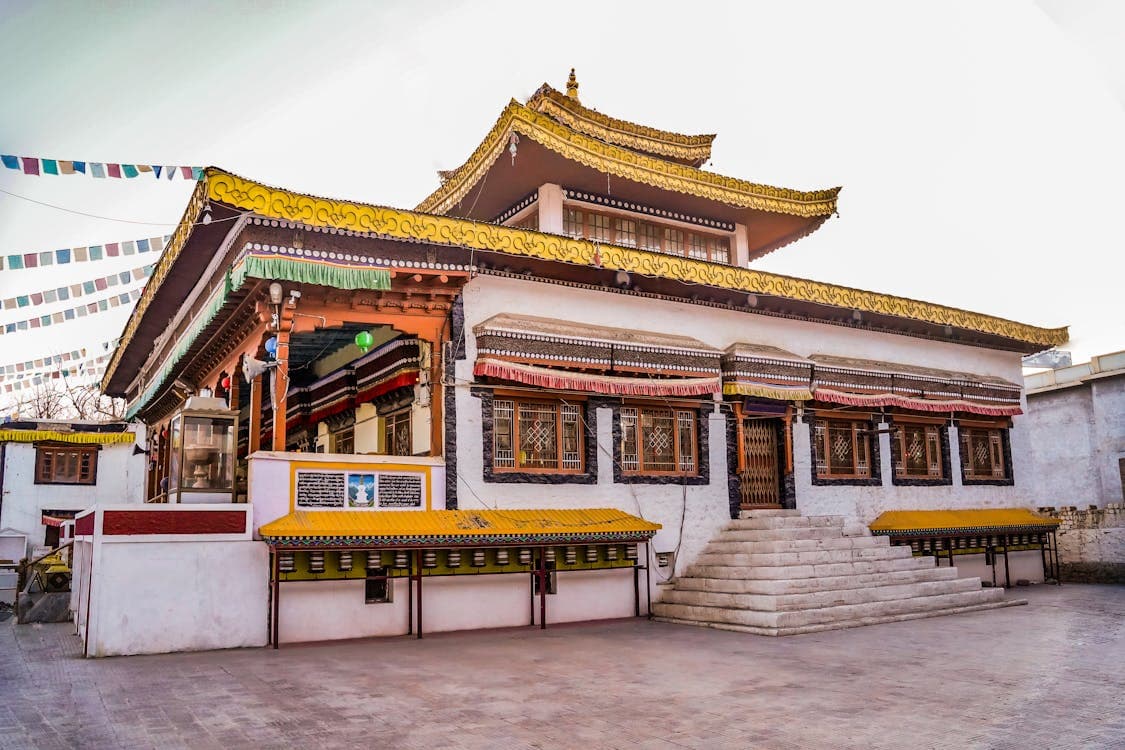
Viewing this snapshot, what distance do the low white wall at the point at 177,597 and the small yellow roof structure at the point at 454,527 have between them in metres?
0.69

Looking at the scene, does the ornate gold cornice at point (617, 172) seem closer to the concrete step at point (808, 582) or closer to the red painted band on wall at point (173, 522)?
the concrete step at point (808, 582)

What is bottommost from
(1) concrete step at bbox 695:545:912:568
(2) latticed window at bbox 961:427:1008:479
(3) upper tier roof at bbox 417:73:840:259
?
(1) concrete step at bbox 695:545:912:568

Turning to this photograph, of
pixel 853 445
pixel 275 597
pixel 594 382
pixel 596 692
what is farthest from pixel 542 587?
pixel 853 445

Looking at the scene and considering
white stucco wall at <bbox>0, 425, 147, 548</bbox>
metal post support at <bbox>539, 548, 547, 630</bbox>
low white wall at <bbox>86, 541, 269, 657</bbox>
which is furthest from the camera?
white stucco wall at <bbox>0, 425, 147, 548</bbox>

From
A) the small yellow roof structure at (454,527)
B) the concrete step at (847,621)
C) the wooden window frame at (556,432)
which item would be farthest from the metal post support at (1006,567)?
the wooden window frame at (556,432)

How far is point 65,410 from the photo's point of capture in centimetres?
4350

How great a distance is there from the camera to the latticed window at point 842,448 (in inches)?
700

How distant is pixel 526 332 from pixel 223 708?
769 centimetres

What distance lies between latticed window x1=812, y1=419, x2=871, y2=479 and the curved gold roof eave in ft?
8.29

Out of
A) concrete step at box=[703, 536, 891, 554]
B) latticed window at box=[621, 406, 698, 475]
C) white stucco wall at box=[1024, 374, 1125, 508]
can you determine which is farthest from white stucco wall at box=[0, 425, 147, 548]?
white stucco wall at box=[1024, 374, 1125, 508]

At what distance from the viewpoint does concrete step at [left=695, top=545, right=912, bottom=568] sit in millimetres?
14016

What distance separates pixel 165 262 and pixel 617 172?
26.4 ft

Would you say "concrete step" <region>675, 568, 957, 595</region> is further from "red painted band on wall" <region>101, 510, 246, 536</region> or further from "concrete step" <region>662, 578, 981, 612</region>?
"red painted band on wall" <region>101, 510, 246, 536</region>

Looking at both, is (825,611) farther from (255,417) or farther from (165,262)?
(165,262)
